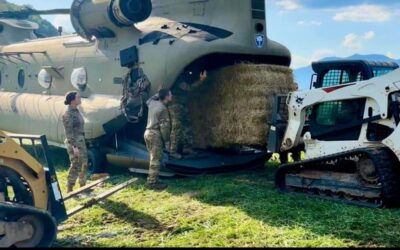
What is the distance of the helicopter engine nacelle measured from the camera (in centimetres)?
1133

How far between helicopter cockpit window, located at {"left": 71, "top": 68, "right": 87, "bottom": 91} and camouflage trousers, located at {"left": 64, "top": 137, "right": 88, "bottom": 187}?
295 centimetres

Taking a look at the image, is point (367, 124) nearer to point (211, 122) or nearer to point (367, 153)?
point (367, 153)

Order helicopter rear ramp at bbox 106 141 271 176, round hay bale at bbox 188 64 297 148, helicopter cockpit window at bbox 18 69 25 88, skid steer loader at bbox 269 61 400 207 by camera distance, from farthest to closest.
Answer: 1. helicopter cockpit window at bbox 18 69 25 88
2. helicopter rear ramp at bbox 106 141 271 176
3. round hay bale at bbox 188 64 297 148
4. skid steer loader at bbox 269 61 400 207

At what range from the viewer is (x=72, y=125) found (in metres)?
9.76

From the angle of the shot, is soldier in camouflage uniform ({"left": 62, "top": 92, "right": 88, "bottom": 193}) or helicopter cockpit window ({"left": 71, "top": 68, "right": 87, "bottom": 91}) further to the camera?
helicopter cockpit window ({"left": 71, "top": 68, "right": 87, "bottom": 91})

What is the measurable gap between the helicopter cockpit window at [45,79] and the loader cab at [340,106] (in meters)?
7.46

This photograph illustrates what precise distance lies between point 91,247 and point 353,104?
14.5 ft

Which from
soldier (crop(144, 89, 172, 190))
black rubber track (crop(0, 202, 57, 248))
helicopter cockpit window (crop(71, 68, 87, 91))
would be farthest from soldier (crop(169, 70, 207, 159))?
black rubber track (crop(0, 202, 57, 248))

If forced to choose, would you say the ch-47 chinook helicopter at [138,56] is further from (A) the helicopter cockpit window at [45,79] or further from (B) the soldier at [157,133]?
(B) the soldier at [157,133]

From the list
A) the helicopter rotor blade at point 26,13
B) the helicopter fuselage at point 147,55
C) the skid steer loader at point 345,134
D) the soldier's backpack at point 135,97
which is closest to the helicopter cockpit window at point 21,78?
the helicopter fuselage at point 147,55

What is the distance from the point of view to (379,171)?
7512 mm

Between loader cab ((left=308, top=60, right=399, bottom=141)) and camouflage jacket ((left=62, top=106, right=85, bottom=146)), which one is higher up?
loader cab ((left=308, top=60, right=399, bottom=141))

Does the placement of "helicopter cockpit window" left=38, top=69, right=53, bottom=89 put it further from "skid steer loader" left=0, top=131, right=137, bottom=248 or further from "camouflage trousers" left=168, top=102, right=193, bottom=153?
"skid steer loader" left=0, top=131, right=137, bottom=248

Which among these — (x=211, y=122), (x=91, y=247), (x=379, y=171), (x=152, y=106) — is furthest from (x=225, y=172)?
(x=91, y=247)
